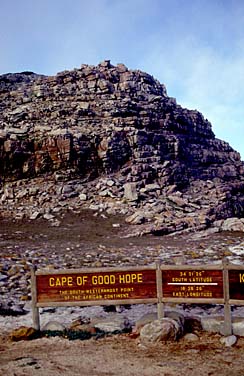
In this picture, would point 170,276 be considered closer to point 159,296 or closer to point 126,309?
point 159,296

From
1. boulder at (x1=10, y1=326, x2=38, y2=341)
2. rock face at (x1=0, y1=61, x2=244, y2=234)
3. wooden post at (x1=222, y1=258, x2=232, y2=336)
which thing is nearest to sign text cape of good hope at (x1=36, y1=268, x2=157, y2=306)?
boulder at (x1=10, y1=326, x2=38, y2=341)

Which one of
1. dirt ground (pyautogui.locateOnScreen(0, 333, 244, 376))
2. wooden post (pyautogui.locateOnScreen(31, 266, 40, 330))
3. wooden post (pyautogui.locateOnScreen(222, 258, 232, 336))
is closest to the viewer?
dirt ground (pyautogui.locateOnScreen(0, 333, 244, 376))

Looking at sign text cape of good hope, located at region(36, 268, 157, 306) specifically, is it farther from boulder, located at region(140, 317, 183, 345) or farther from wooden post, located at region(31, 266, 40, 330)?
boulder, located at region(140, 317, 183, 345)

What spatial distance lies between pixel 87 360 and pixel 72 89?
41.8 metres

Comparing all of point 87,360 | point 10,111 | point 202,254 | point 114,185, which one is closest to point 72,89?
point 10,111

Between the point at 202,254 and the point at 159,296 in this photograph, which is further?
the point at 202,254

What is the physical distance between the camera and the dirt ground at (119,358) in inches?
233

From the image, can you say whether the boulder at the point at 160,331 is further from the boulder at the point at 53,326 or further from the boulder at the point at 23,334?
the boulder at the point at 23,334

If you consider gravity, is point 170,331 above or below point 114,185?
below

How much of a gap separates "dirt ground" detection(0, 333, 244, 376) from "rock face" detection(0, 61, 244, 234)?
18403 mm

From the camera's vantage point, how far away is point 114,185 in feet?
112

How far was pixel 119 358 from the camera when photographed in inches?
256

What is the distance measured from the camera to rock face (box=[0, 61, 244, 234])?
31844mm

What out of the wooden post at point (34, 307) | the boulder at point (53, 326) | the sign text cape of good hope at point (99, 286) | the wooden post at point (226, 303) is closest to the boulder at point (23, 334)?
the wooden post at point (34, 307)
